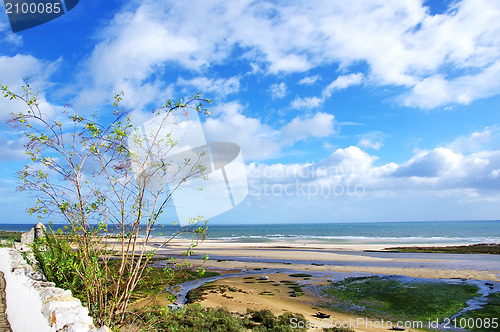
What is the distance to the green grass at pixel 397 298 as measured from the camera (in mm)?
11180

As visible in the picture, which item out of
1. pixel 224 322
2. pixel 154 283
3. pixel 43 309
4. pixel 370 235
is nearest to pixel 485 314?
pixel 224 322

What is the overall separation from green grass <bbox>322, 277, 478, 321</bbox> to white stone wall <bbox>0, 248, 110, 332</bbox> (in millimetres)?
9645

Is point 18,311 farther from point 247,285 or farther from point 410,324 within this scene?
point 247,285

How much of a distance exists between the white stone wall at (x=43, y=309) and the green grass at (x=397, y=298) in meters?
9.64

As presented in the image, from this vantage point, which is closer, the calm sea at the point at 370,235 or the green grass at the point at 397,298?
the green grass at the point at 397,298

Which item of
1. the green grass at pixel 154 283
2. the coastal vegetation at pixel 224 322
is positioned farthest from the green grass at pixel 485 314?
the green grass at pixel 154 283

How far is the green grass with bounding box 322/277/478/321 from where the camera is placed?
11.2m

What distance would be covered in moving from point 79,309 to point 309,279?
51.2 feet

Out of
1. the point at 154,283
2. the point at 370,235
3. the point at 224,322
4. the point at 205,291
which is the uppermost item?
the point at 154,283

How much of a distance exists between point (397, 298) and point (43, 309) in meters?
13.2

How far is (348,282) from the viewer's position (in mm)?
17047

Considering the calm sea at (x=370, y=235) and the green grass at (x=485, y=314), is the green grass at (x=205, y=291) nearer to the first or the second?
the calm sea at (x=370, y=235)

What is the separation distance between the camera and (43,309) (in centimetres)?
416

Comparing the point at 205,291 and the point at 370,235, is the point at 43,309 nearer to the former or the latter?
the point at 205,291
